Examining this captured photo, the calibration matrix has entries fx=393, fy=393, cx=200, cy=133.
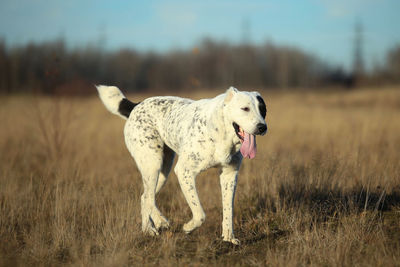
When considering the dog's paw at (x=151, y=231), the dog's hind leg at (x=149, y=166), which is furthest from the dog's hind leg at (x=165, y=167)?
the dog's paw at (x=151, y=231)

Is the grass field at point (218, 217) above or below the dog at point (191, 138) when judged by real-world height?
below

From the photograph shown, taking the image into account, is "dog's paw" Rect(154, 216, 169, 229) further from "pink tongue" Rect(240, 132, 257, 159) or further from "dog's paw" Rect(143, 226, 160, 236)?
"pink tongue" Rect(240, 132, 257, 159)

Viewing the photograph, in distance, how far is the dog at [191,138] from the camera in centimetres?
423

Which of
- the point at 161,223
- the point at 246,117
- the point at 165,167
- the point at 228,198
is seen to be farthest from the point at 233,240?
the point at 165,167

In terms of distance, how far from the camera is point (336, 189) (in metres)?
5.69

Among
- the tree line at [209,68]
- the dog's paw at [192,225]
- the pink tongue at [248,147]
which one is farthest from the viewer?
the tree line at [209,68]

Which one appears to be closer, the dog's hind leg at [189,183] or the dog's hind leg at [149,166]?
the dog's hind leg at [189,183]

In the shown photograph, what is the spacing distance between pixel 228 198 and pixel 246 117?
3.69ft

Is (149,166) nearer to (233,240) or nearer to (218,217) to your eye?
(218,217)

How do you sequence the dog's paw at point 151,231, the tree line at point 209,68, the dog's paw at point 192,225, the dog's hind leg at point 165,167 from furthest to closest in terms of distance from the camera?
the tree line at point 209,68 → the dog's hind leg at point 165,167 → the dog's paw at point 151,231 → the dog's paw at point 192,225

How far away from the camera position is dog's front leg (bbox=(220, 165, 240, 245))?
4625 millimetres

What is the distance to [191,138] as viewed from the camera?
15.2 feet

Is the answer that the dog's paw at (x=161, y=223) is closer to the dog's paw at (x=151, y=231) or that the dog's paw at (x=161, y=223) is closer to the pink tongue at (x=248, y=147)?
the dog's paw at (x=151, y=231)

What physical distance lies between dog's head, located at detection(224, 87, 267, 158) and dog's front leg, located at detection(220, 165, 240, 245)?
0.51 metres
